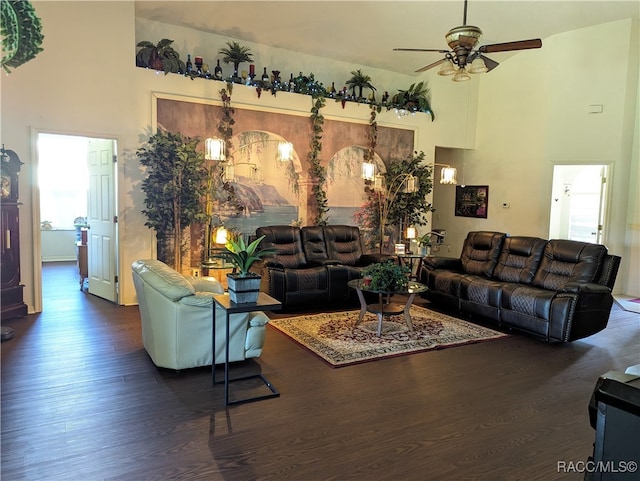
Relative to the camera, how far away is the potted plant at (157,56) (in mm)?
5816

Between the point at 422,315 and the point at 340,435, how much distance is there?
3108 millimetres

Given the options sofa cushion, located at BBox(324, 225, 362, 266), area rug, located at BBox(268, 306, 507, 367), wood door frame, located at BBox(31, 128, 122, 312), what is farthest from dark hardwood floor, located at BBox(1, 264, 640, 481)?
sofa cushion, located at BBox(324, 225, 362, 266)

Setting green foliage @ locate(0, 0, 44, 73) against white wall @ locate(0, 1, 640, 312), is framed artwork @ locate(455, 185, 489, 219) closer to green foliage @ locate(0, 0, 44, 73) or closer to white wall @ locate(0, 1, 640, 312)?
white wall @ locate(0, 1, 640, 312)

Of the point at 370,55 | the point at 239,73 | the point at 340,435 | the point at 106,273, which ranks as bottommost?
the point at 340,435

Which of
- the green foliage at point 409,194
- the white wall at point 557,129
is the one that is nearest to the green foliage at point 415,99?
the green foliage at point 409,194

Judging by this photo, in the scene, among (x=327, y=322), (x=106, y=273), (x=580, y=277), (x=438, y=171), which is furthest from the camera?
(x=438, y=171)

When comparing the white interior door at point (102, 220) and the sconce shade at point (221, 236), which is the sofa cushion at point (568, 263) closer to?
the sconce shade at point (221, 236)

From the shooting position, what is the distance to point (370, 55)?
7.62 m

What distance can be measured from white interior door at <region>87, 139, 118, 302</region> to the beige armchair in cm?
246

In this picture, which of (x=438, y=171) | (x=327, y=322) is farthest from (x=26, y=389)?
(x=438, y=171)

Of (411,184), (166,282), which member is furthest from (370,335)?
(411,184)

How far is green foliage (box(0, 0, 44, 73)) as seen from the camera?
4.62ft

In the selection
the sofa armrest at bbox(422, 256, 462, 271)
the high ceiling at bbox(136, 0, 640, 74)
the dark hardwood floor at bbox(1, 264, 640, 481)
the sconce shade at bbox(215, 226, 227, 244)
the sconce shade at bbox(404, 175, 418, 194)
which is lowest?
the dark hardwood floor at bbox(1, 264, 640, 481)

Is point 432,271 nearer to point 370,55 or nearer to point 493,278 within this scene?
point 493,278
